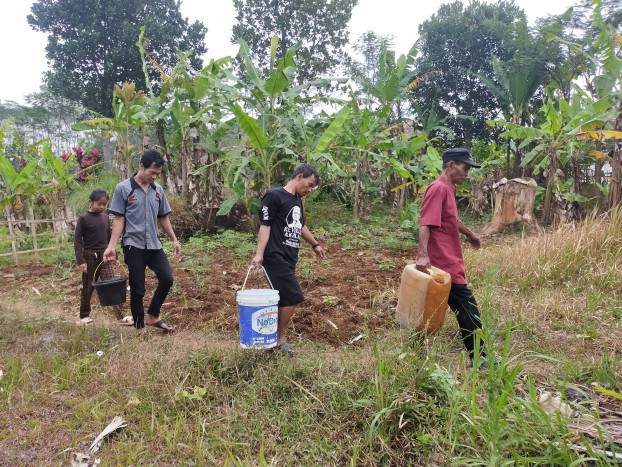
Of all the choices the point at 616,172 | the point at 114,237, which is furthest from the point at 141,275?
the point at 616,172

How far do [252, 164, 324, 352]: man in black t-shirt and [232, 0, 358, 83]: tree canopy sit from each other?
18226 mm

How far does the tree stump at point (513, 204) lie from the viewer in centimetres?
883

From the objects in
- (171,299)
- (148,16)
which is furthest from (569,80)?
(148,16)

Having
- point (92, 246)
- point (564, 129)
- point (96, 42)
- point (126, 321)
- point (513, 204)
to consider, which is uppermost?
point (96, 42)

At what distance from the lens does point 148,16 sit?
20.7 meters

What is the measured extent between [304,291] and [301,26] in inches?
732

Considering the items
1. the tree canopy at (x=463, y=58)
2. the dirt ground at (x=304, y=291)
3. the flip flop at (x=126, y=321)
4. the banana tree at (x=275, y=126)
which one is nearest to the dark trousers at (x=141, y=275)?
the dirt ground at (x=304, y=291)

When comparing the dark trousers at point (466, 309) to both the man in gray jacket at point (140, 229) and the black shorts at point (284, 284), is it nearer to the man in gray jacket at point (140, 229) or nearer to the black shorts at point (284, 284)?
the black shorts at point (284, 284)

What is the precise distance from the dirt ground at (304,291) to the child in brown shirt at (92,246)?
24cm

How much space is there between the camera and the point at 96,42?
1997cm

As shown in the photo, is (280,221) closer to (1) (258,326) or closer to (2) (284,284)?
(2) (284,284)

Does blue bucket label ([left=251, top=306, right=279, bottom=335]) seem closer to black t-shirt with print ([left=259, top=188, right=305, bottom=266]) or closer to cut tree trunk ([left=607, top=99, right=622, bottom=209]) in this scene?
black t-shirt with print ([left=259, top=188, right=305, bottom=266])

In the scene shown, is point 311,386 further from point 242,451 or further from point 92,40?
point 92,40

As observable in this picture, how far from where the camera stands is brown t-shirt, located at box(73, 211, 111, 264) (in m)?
4.27
